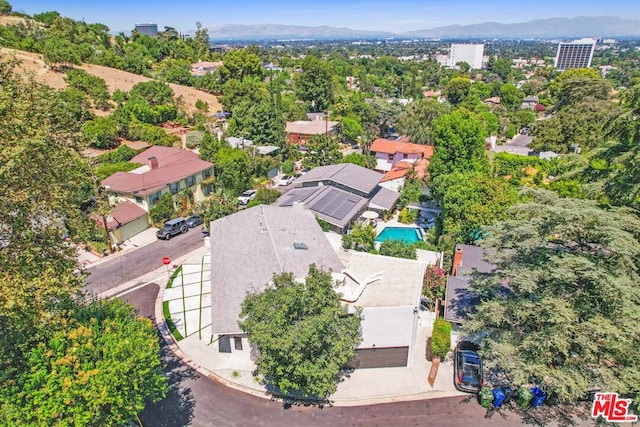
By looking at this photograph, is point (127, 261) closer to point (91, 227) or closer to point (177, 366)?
point (177, 366)

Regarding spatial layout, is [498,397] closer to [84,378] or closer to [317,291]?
[317,291]

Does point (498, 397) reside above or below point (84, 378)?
below

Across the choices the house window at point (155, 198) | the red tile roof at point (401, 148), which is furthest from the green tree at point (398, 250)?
the red tile roof at point (401, 148)

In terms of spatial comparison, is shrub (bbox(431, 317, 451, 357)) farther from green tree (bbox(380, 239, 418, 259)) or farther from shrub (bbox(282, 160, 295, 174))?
shrub (bbox(282, 160, 295, 174))

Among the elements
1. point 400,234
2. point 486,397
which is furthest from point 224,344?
point 400,234

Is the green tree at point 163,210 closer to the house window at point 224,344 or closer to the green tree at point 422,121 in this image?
the house window at point 224,344

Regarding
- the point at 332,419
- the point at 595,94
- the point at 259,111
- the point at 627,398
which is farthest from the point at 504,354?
the point at 595,94
